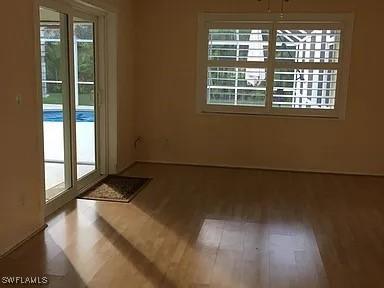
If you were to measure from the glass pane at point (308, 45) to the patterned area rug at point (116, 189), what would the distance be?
260cm

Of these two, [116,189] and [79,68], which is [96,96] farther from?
[116,189]

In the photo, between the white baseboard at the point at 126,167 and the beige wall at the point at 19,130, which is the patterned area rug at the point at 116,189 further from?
the beige wall at the point at 19,130

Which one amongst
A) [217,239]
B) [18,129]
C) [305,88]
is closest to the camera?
[18,129]

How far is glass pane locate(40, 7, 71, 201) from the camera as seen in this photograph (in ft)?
13.3

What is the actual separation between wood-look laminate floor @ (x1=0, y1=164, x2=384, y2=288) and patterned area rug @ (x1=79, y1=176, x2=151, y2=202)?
0.15 metres

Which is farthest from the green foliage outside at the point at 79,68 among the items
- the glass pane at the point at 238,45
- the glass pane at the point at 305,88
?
the glass pane at the point at 305,88

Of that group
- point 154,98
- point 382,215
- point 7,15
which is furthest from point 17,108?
point 382,215

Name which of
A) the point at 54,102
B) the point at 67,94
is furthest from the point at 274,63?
the point at 54,102

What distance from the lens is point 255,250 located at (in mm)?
3436

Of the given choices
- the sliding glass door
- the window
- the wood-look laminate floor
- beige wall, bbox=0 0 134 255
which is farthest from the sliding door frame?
the window

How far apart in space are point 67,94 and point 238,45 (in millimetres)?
2668

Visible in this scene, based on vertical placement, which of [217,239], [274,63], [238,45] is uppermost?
[238,45]

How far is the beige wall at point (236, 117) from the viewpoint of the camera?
5770 mm

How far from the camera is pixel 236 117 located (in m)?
6.16
